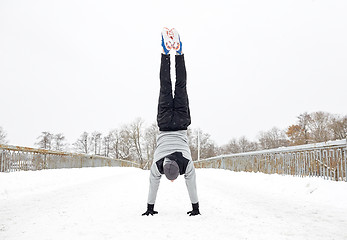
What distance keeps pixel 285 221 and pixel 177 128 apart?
71.7 inches

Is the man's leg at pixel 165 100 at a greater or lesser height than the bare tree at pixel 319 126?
lesser

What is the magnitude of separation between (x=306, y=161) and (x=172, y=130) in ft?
17.3

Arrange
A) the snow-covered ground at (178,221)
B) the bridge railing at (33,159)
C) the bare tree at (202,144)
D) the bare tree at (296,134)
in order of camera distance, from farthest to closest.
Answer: the bare tree at (202,144)
the bare tree at (296,134)
the bridge railing at (33,159)
the snow-covered ground at (178,221)

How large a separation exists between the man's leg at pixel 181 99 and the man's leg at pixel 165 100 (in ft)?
0.28

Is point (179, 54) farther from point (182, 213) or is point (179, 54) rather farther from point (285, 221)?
point (285, 221)

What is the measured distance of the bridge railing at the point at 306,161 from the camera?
610cm

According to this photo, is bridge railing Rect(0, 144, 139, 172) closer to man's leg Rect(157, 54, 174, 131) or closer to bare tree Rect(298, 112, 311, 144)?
man's leg Rect(157, 54, 174, 131)

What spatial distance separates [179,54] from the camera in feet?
Result: 13.8

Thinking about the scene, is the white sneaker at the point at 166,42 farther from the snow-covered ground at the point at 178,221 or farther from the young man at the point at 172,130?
the snow-covered ground at the point at 178,221

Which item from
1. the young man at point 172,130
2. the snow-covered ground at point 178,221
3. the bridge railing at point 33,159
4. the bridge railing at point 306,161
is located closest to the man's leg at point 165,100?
the young man at point 172,130

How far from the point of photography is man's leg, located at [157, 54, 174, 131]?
3863 mm

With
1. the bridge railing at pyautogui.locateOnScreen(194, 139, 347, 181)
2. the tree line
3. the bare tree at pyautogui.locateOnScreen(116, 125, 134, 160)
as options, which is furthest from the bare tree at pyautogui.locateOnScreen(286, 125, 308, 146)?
the bridge railing at pyautogui.locateOnScreen(194, 139, 347, 181)

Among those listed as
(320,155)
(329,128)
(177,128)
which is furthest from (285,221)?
(329,128)

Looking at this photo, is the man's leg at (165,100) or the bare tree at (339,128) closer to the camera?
the man's leg at (165,100)
